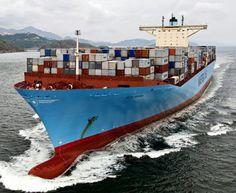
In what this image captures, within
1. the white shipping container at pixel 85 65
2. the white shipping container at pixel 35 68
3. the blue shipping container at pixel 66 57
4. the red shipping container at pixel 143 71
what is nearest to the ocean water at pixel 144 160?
the red shipping container at pixel 143 71

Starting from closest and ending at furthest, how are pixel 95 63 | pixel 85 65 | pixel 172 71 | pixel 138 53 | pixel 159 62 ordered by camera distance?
pixel 95 63 → pixel 85 65 → pixel 159 62 → pixel 138 53 → pixel 172 71

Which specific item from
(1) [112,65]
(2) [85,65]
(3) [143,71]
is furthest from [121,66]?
(2) [85,65]

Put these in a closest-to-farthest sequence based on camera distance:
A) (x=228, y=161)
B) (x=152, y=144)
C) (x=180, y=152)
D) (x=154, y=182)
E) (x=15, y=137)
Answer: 1. (x=154, y=182)
2. (x=228, y=161)
3. (x=180, y=152)
4. (x=152, y=144)
5. (x=15, y=137)

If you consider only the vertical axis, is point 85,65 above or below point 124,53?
below

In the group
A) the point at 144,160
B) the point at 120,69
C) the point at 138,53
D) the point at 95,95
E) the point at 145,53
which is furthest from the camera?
the point at 138,53

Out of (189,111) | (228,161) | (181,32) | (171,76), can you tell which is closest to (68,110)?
(228,161)

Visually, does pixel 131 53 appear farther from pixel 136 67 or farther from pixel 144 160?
pixel 144 160

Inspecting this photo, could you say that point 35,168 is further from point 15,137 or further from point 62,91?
point 15,137
